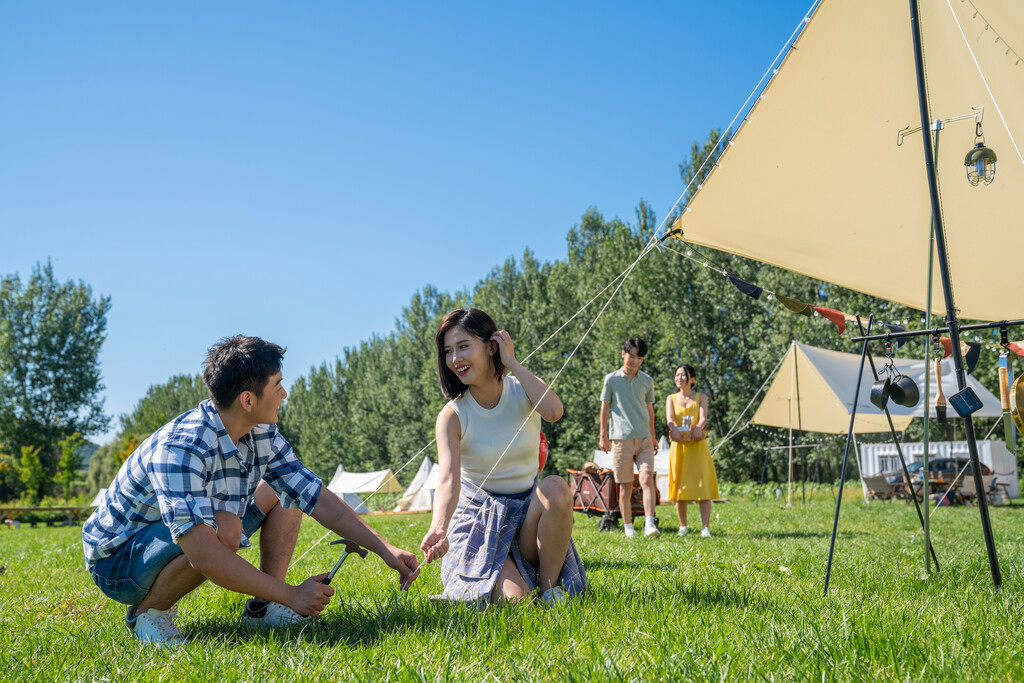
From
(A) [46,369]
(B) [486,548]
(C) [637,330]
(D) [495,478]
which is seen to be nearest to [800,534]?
(D) [495,478]

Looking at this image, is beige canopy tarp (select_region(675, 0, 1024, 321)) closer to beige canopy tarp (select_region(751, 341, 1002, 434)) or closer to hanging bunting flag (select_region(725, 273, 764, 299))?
hanging bunting flag (select_region(725, 273, 764, 299))

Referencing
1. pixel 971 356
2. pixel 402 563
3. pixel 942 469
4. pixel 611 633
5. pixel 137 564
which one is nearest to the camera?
pixel 611 633

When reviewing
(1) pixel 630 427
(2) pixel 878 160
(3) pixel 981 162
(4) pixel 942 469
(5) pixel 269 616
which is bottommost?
(4) pixel 942 469

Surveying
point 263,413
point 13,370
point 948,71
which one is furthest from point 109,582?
point 13,370

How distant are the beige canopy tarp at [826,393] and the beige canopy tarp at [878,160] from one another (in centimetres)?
730

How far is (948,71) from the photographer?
12.3ft

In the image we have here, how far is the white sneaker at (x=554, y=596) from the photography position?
2.37 metres

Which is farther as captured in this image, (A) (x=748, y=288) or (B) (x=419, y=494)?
(B) (x=419, y=494)

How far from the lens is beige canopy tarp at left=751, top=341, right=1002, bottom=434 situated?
39.0 ft

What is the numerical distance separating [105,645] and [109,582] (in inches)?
8.5

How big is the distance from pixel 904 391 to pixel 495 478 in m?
1.78

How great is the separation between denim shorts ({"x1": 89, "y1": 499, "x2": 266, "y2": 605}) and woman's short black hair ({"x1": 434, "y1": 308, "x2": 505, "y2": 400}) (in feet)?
3.76

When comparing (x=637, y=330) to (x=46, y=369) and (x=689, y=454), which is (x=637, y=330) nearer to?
(x=689, y=454)

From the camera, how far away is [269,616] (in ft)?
7.80
